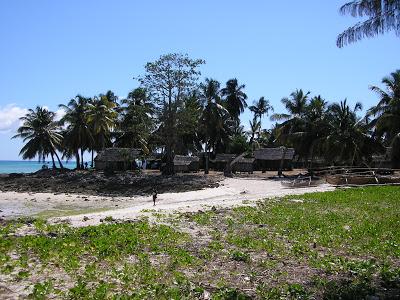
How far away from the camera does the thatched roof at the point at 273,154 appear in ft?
213

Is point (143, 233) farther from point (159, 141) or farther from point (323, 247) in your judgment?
point (159, 141)

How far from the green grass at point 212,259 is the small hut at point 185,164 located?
1805 inches

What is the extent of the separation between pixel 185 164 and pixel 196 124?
1015 cm

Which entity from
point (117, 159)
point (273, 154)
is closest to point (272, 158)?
point (273, 154)

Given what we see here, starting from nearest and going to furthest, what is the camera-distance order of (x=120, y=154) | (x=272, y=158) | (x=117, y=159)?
(x=120, y=154) → (x=117, y=159) → (x=272, y=158)

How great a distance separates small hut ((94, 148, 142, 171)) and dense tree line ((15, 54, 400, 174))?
3.11m

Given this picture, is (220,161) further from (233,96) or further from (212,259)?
(212,259)

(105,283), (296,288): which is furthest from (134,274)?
(296,288)

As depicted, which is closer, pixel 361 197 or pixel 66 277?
pixel 66 277

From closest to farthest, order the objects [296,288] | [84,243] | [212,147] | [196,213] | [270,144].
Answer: [296,288] < [84,243] < [196,213] < [212,147] < [270,144]

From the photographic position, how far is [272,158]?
65688mm

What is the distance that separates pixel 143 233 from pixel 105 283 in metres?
5.03

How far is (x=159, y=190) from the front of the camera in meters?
40.7

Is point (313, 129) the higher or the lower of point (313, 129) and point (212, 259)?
the higher
